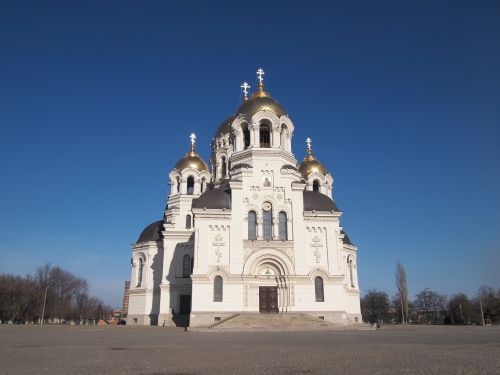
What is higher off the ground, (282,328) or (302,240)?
(302,240)

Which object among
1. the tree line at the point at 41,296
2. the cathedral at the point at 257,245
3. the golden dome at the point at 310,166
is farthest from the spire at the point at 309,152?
the tree line at the point at 41,296

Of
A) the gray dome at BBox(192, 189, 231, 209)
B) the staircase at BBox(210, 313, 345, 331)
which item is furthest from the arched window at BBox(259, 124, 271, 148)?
the staircase at BBox(210, 313, 345, 331)

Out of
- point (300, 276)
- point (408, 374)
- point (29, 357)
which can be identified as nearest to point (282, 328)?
point (300, 276)

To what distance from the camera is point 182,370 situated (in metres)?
8.30

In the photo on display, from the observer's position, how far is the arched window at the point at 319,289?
32.5 m

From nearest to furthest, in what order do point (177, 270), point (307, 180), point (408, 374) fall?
point (408, 374) → point (177, 270) → point (307, 180)

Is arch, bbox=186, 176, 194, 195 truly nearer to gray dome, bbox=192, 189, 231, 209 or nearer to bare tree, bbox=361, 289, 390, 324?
gray dome, bbox=192, 189, 231, 209

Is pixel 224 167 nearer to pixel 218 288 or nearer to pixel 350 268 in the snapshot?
pixel 218 288

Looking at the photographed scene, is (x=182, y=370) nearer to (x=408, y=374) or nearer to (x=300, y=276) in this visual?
→ (x=408, y=374)

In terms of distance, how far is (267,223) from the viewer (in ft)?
111

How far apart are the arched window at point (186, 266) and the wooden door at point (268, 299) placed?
1048cm

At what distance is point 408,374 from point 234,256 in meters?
25.0

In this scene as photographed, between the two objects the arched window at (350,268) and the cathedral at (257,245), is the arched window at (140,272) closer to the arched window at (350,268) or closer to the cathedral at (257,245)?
the cathedral at (257,245)

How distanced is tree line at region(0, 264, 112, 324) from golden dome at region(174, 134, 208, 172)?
1041 inches
